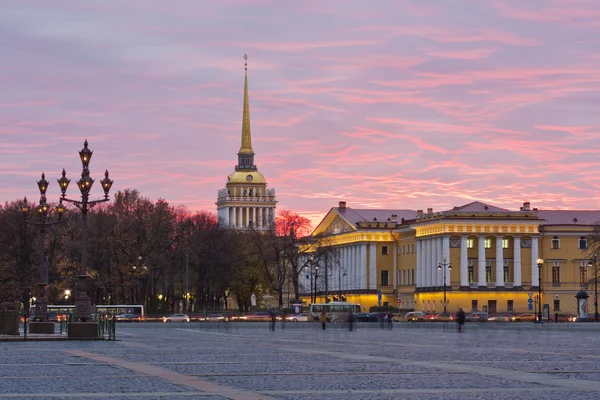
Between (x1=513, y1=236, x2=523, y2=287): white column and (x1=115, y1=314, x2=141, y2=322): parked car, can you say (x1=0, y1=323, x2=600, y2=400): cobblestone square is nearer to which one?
(x1=115, y1=314, x2=141, y2=322): parked car

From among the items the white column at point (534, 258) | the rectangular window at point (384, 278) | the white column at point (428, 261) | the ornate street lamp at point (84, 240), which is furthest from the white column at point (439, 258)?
the ornate street lamp at point (84, 240)

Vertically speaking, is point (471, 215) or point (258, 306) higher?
point (471, 215)

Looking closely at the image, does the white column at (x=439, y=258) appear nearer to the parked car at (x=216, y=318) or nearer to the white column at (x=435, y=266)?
the white column at (x=435, y=266)

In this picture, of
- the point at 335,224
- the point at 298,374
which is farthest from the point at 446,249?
the point at 298,374

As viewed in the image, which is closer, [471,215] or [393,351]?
[393,351]

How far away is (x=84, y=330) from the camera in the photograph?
55.2 m

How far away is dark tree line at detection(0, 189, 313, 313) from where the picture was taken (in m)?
126

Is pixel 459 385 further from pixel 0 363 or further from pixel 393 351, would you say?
pixel 393 351

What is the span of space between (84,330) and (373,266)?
417 feet

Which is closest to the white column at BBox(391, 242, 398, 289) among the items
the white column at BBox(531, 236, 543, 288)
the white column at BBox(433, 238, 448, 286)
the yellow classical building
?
the yellow classical building

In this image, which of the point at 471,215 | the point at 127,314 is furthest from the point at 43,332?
the point at 471,215

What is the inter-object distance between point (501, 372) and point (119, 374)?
343 inches

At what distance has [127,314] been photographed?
418ft

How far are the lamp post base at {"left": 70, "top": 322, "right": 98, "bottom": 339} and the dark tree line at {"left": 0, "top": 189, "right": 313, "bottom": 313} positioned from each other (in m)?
67.2
